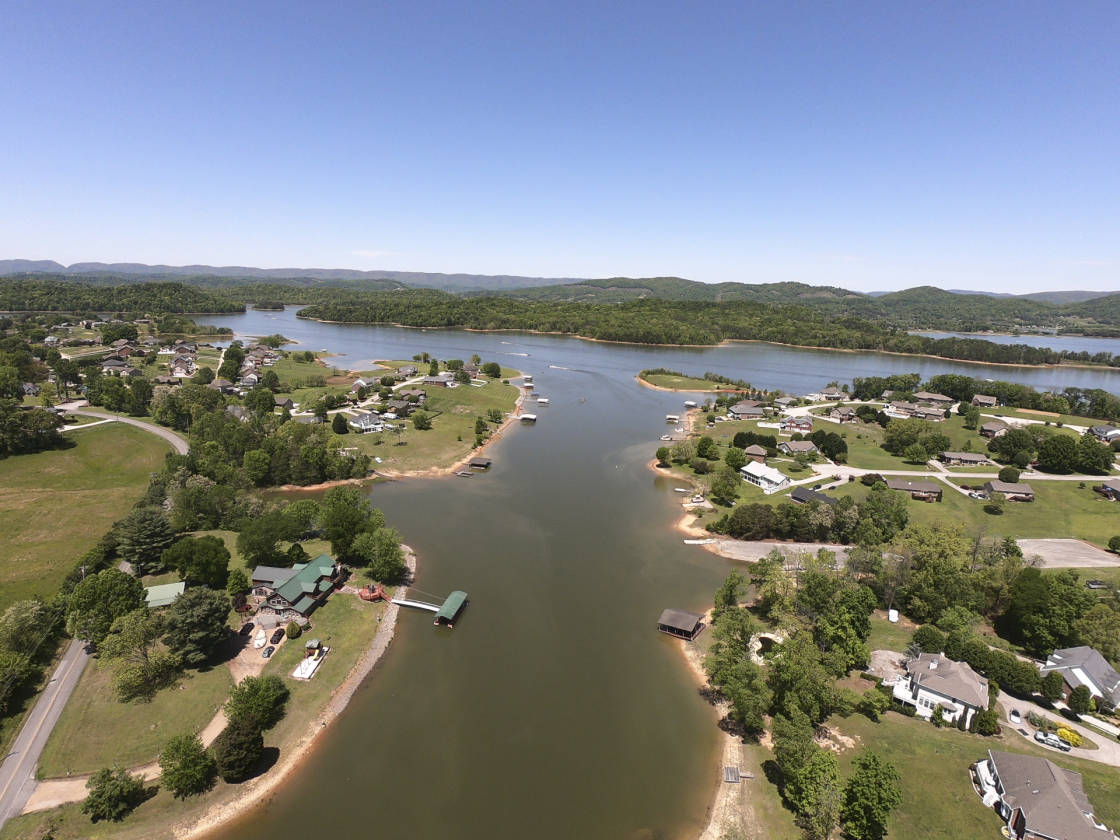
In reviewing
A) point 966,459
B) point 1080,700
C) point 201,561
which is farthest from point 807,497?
point 201,561

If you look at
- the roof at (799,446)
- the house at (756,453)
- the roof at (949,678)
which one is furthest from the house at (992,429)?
the roof at (949,678)

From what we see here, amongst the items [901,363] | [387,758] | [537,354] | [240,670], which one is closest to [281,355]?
[537,354]

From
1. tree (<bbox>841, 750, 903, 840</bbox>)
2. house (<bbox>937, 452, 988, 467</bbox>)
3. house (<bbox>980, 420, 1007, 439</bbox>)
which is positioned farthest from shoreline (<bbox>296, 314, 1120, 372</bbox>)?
tree (<bbox>841, 750, 903, 840</bbox>)

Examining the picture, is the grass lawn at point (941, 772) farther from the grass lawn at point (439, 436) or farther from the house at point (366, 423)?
the house at point (366, 423)

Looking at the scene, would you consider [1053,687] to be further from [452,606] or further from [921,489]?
[452,606]

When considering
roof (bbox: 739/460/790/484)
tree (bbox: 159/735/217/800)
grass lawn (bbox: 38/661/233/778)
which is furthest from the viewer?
roof (bbox: 739/460/790/484)

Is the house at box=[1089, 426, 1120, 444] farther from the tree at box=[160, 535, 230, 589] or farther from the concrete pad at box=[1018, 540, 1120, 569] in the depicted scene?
the tree at box=[160, 535, 230, 589]

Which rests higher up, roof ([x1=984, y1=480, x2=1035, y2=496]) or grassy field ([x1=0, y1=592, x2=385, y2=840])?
roof ([x1=984, y1=480, x2=1035, y2=496])
